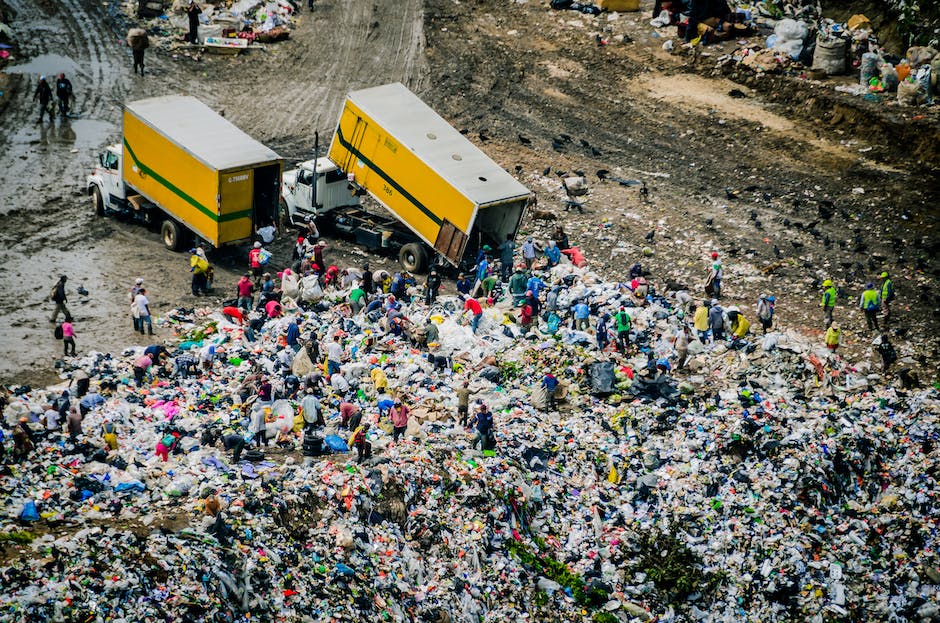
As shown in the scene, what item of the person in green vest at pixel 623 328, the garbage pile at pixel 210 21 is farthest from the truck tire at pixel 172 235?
the garbage pile at pixel 210 21

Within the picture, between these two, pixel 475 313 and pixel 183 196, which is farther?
pixel 183 196

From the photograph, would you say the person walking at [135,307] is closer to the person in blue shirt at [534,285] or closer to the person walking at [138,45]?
the person in blue shirt at [534,285]

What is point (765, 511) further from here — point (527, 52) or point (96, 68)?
point (96, 68)

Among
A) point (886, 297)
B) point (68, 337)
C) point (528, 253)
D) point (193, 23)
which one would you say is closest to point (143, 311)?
point (68, 337)

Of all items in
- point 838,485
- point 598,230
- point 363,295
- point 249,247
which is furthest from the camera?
point 598,230

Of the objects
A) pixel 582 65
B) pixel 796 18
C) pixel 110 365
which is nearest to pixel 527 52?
pixel 582 65

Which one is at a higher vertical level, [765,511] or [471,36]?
[471,36]

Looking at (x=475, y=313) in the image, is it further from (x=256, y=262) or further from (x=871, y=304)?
(x=871, y=304)
